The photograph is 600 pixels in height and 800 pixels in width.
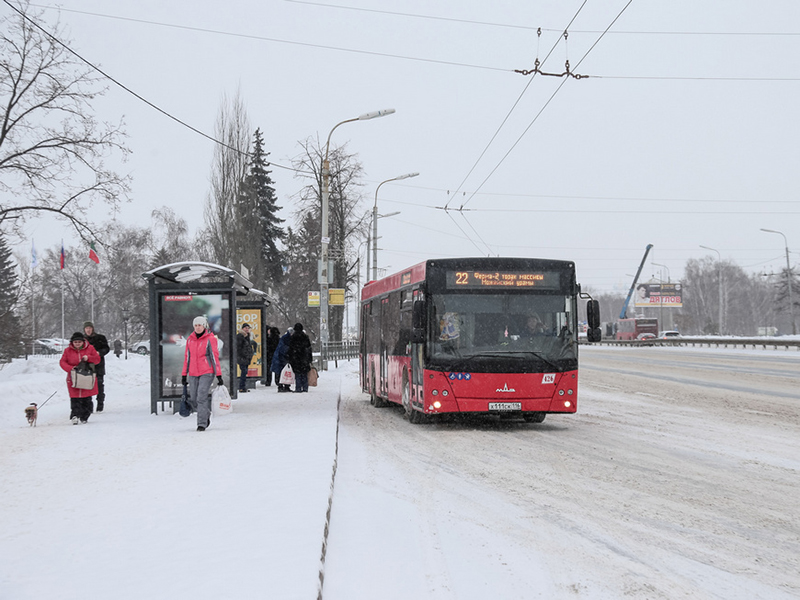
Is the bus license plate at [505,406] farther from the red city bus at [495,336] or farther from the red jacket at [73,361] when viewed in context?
the red jacket at [73,361]

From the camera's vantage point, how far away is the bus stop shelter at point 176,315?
1559cm

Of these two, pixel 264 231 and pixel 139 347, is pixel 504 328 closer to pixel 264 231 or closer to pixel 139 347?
pixel 264 231

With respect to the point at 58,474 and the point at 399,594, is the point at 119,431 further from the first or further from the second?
the point at 399,594

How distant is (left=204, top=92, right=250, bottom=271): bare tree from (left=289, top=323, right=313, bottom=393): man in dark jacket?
2648cm

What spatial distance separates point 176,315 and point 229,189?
1289 inches

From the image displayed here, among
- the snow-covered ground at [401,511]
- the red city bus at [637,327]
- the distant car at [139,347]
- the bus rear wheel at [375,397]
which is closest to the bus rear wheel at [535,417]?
the snow-covered ground at [401,511]

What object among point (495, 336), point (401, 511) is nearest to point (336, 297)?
point (495, 336)

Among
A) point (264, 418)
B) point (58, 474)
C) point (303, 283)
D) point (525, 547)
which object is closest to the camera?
point (525, 547)

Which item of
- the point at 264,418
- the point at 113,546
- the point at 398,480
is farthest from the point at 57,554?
the point at 264,418

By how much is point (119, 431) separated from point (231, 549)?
8242mm

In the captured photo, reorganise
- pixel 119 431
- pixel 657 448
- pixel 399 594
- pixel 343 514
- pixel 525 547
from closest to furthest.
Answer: pixel 399 594
pixel 525 547
pixel 343 514
pixel 657 448
pixel 119 431

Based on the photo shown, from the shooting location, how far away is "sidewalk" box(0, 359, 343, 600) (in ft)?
14.9

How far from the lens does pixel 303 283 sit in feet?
212

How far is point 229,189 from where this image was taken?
156 ft
